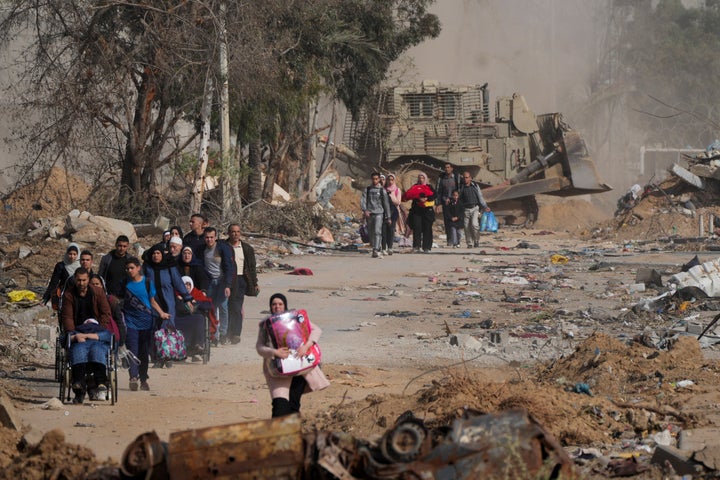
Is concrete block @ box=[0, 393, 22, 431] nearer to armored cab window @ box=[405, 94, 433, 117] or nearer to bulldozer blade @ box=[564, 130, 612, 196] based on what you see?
bulldozer blade @ box=[564, 130, 612, 196]

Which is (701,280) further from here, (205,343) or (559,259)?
(559,259)

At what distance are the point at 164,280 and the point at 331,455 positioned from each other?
20.9 ft

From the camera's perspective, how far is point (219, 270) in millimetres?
12773

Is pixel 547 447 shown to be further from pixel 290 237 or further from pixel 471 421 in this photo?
pixel 290 237

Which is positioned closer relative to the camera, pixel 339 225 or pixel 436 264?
pixel 436 264

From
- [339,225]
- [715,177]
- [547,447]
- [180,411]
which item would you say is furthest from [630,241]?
[547,447]

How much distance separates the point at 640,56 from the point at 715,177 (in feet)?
159

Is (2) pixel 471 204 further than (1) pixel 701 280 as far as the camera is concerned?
Yes

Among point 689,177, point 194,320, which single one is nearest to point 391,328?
point 194,320

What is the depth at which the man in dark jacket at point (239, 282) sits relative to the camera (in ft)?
42.5

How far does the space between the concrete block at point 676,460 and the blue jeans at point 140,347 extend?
16.6 feet

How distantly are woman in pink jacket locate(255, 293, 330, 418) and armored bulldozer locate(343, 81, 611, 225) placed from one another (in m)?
28.1

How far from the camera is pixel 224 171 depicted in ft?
79.8

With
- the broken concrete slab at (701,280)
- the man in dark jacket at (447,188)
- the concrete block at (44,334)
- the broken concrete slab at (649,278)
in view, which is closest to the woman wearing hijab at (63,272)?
the concrete block at (44,334)
